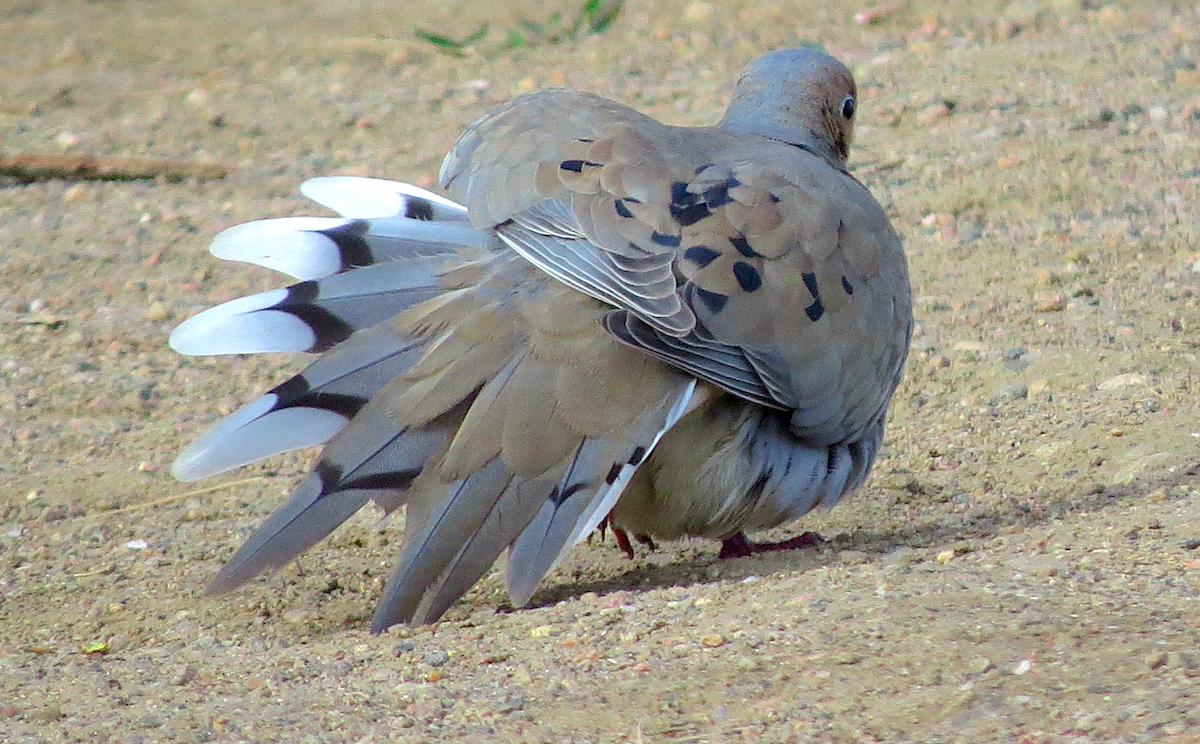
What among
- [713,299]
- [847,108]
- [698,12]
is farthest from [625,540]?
[698,12]

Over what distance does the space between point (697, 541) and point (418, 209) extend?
1312 mm

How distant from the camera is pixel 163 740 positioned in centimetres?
283

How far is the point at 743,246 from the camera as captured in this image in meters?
3.62

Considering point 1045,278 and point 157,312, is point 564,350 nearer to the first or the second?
point 1045,278

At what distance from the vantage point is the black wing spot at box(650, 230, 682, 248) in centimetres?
353

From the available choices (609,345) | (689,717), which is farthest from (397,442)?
(689,717)

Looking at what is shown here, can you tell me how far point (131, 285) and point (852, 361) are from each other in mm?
3504

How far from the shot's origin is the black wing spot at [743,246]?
142 inches

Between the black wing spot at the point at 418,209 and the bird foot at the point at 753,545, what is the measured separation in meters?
1.17

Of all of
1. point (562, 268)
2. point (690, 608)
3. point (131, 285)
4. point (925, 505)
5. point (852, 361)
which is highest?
point (562, 268)

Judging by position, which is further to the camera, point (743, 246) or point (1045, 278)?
point (1045, 278)

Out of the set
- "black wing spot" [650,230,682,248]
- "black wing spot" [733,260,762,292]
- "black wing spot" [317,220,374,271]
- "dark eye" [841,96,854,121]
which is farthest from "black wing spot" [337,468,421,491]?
"dark eye" [841,96,854,121]

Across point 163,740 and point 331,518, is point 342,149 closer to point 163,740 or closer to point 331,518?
point 331,518

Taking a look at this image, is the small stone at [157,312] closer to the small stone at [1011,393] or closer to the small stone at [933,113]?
the small stone at [1011,393]
